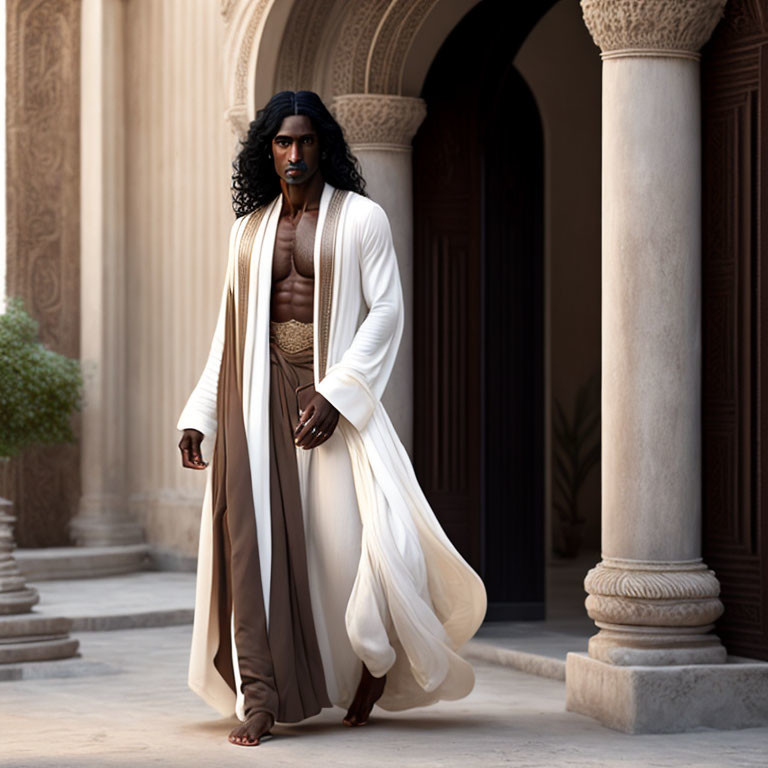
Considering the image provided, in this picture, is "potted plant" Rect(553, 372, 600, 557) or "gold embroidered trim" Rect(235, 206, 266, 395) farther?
"potted plant" Rect(553, 372, 600, 557)

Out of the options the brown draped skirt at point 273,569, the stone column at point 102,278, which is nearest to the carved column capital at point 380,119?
the brown draped skirt at point 273,569

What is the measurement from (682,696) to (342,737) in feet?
3.86

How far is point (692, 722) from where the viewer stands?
5750 millimetres

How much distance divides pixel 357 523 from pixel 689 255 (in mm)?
1479

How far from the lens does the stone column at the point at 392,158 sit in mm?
7969

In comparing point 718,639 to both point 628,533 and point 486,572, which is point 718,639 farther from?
point 486,572

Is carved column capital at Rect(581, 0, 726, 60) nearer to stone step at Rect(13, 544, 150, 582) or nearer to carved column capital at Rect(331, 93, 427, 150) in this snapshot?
carved column capital at Rect(331, 93, 427, 150)

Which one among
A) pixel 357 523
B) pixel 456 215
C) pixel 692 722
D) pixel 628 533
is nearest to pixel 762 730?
pixel 692 722

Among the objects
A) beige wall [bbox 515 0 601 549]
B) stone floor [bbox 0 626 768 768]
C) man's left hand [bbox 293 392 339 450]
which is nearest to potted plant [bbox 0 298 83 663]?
beige wall [bbox 515 0 601 549]

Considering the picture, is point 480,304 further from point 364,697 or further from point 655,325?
point 364,697

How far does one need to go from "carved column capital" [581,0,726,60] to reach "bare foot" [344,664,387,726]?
228 centimetres

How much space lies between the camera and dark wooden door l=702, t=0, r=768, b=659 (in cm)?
588

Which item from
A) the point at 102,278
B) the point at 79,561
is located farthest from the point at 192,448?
the point at 102,278

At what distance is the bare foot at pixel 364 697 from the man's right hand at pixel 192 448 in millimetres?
886
